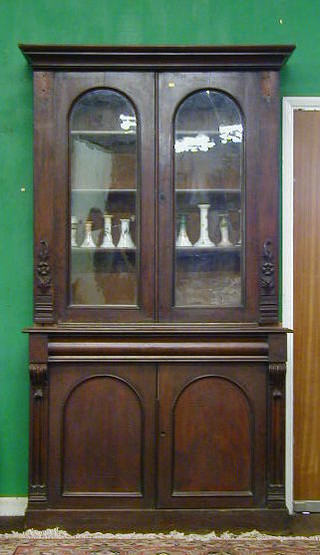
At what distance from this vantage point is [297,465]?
330 centimetres

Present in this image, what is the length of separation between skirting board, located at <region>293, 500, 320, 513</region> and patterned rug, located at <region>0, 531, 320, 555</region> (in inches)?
8.1

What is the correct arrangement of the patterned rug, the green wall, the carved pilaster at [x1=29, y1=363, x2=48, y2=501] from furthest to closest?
the green wall < the carved pilaster at [x1=29, y1=363, x2=48, y2=501] < the patterned rug

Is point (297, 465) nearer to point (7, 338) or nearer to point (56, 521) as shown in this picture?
point (56, 521)

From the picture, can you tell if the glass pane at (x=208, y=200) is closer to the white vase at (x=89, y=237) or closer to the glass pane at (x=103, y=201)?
the glass pane at (x=103, y=201)

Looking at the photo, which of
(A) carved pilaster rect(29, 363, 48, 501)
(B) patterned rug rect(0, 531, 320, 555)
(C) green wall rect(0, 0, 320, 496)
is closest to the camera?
(B) patterned rug rect(0, 531, 320, 555)

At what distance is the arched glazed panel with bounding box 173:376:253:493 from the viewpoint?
3.03 m

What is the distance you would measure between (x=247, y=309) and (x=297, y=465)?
879 millimetres

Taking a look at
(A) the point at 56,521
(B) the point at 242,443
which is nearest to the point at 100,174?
(B) the point at 242,443

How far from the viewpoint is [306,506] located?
3.28 meters

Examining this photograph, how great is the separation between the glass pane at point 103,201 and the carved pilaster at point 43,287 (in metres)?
0.11

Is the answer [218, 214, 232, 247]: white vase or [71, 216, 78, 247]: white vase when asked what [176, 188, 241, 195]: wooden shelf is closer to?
[218, 214, 232, 247]: white vase

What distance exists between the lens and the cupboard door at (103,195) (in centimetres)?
303

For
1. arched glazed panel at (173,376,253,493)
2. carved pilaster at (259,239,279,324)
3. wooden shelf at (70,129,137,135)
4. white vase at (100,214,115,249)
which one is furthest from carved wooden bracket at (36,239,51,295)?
carved pilaster at (259,239,279,324)

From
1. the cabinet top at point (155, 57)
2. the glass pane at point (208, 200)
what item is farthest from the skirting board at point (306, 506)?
the cabinet top at point (155, 57)
